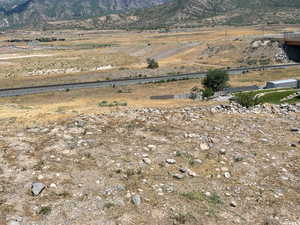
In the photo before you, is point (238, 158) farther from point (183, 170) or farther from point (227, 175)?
point (183, 170)

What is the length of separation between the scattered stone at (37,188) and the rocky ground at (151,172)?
43mm

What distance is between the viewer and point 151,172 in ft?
50.4

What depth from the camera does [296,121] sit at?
22656 mm

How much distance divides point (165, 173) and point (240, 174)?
379cm

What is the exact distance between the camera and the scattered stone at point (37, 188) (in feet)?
44.0

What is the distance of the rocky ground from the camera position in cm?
1238

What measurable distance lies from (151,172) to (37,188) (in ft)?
17.9

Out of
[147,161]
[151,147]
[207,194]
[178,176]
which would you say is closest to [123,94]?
[151,147]

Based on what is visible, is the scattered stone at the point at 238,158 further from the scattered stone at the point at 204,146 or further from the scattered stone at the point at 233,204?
the scattered stone at the point at 233,204

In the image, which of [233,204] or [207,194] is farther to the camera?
[207,194]

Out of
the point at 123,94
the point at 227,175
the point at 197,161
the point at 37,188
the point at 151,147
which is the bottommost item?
the point at 123,94

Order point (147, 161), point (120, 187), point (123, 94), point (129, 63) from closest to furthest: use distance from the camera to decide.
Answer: point (120, 187) < point (147, 161) < point (123, 94) < point (129, 63)

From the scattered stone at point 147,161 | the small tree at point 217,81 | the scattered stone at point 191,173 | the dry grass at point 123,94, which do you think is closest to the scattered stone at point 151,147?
the scattered stone at point 147,161

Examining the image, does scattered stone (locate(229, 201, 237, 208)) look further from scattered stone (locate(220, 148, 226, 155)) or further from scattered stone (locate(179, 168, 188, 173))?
scattered stone (locate(220, 148, 226, 155))
